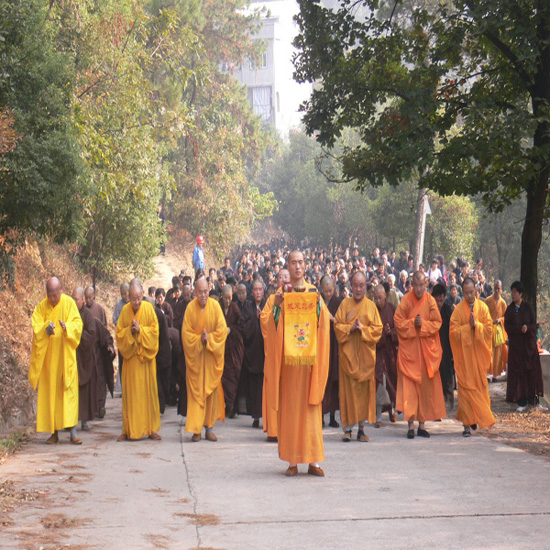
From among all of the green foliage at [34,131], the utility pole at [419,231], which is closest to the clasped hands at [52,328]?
the green foliage at [34,131]

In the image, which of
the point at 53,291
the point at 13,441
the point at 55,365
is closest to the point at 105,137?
the point at 53,291

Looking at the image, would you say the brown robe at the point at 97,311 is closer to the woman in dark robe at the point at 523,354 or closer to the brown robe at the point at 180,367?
the brown robe at the point at 180,367

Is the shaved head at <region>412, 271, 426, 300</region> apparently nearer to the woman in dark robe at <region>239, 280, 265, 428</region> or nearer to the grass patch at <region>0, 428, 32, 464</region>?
the woman in dark robe at <region>239, 280, 265, 428</region>

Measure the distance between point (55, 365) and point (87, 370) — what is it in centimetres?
126

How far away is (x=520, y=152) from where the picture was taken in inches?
505

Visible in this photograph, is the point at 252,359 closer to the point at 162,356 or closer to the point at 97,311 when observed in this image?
the point at 162,356

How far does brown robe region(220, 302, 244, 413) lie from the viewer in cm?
Answer: 1385

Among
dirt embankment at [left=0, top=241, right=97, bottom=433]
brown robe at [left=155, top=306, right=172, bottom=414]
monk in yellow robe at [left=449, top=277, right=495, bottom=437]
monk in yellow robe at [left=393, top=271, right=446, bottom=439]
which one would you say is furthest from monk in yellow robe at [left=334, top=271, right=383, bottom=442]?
dirt embankment at [left=0, top=241, right=97, bottom=433]

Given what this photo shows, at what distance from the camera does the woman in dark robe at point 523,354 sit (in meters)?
13.9

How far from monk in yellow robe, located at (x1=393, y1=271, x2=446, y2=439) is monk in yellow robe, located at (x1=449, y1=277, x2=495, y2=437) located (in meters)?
0.27

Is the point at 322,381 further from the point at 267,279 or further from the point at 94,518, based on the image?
the point at 267,279

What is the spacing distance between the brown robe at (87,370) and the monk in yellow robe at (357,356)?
353 centimetres

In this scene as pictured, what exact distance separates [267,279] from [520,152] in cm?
1990

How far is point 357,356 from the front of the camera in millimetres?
11758
